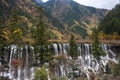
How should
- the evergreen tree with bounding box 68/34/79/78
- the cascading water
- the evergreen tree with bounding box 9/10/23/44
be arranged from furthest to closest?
the cascading water, the evergreen tree with bounding box 68/34/79/78, the evergreen tree with bounding box 9/10/23/44

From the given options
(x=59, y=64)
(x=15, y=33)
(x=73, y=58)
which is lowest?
(x=59, y=64)

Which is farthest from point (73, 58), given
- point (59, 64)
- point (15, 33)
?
point (15, 33)

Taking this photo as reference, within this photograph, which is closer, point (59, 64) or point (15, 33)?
point (15, 33)

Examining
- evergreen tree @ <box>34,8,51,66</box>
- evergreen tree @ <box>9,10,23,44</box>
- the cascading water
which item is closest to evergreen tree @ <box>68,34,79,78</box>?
the cascading water

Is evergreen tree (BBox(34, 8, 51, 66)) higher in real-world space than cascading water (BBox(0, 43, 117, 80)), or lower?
higher

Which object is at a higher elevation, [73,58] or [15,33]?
[15,33]

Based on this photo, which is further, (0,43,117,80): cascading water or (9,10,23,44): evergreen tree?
(0,43,117,80): cascading water

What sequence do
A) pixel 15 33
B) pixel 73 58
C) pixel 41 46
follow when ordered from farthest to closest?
pixel 73 58, pixel 15 33, pixel 41 46

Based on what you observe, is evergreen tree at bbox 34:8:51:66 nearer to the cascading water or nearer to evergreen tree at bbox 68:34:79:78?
the cascading water

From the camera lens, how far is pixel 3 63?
78.9m

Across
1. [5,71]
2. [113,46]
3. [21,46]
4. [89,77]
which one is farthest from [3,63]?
[113,46]

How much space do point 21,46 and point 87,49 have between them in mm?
28797

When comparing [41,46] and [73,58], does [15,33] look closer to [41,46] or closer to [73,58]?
[41,46]

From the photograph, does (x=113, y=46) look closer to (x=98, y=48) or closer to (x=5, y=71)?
(x=98, y=48)
